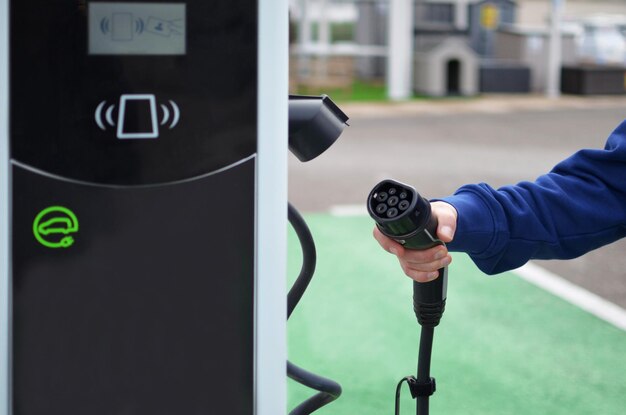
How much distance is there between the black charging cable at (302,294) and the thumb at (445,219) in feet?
0.91

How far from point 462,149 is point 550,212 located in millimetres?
7488

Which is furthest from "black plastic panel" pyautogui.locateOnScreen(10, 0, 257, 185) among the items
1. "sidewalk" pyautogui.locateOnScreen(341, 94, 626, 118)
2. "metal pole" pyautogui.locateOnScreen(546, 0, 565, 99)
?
"metal pole" pyautogui.locateOnScreen(546, 0, 565, 99)

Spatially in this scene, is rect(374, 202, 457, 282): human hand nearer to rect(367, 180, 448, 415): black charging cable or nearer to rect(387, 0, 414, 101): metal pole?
rect(367, 180, 448, 415): black charging cable

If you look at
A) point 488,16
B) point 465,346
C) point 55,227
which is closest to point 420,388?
point 55,227

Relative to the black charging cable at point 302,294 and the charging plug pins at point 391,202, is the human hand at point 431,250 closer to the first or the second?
the charging plug pins at point 391,202

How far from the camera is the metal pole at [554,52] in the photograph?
51.2 feet

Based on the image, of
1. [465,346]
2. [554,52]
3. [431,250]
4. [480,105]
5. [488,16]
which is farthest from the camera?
[488,16]

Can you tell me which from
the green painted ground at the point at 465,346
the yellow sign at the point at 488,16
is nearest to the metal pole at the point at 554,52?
the yellow sign at the point at 488,16

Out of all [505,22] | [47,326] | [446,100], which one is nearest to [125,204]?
[47,326]

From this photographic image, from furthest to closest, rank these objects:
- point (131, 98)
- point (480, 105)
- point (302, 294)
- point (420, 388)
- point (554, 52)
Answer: point (554, 52), point (480, 105), point (302, 294), point (420, 388), point (131, 98)

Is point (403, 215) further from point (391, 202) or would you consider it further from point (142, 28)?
point (142, 28)

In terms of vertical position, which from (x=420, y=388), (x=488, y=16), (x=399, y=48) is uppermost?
(x=488, y=16)

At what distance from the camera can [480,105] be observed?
46.1 feet

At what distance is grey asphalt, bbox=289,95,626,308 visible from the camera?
5068mm
